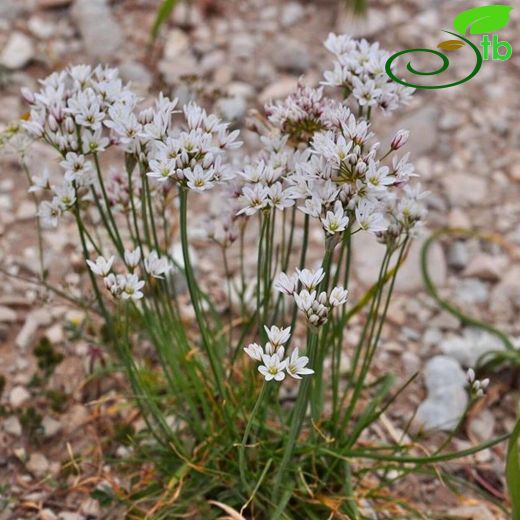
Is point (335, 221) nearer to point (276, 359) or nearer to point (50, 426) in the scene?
point (276, 359)

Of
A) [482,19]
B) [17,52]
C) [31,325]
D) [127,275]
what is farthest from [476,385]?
[17,52]

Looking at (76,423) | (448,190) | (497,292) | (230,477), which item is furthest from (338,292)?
(448,190)

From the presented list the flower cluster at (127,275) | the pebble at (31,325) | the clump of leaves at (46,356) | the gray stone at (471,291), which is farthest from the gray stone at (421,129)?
the flower cluster at (127,275)

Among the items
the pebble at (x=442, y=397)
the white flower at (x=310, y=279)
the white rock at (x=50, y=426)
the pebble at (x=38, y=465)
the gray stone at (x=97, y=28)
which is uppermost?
the gray stone at (x=97, y=28)

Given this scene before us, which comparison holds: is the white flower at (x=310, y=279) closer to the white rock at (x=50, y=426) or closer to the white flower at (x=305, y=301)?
the white flower at (x=305, y=301)

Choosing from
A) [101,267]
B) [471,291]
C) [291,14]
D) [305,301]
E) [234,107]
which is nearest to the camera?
[305,301]

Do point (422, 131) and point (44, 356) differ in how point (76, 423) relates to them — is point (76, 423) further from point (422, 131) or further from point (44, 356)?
point (422, 131)
